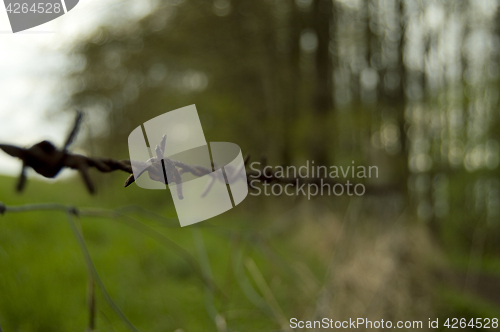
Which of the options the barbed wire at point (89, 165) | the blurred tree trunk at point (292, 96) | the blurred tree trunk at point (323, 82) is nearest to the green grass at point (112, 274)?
the barbed wire at point (89, 165)

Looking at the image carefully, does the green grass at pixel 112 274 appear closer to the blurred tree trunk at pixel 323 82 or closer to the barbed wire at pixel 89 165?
the barbed wire at pixel 89 165

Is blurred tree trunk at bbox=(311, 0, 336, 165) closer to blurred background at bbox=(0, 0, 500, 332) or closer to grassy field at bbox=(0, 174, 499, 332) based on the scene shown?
blurred background at bbox=(0, 0, 500, 332)

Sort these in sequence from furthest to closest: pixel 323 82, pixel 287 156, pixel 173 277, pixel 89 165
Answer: pixel 287 156 → pixel 323 82 → pixel 173 277 → pixel 89 165

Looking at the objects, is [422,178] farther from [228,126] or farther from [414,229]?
[228,126]

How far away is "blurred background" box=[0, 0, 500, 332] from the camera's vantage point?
110cm

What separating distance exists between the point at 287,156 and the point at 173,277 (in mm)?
1811

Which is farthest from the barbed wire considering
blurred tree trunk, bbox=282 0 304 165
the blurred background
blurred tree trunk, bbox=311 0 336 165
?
blurred tree trunk, bbox=282 0 304 165

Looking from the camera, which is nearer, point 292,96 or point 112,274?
point 112,274

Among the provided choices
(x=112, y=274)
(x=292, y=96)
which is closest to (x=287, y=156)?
(x=292, y=96)

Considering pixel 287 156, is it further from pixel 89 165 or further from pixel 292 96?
pixel 89 165

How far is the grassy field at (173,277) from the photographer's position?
798mm

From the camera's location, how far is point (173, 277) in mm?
1803

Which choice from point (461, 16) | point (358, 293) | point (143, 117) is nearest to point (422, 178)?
point (358, 293)

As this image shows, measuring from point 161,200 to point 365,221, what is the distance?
5.08 ft
